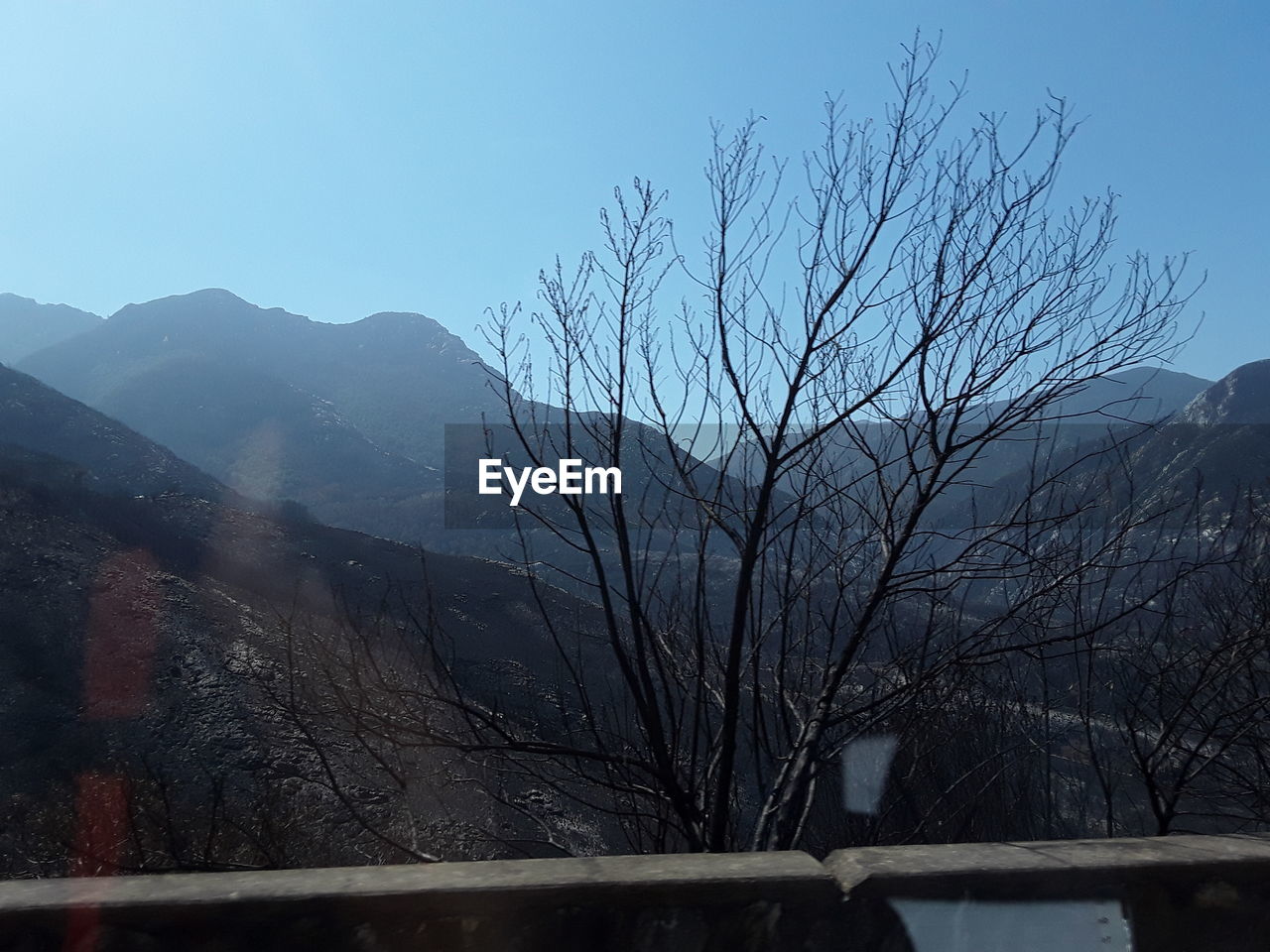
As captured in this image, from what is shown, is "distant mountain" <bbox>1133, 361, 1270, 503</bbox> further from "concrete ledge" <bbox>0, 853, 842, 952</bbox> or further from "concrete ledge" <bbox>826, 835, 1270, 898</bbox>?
"concrete ledge" <bbox>0, 853, 842, 952</bbox>

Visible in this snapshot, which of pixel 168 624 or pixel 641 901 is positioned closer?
pixel 641 901

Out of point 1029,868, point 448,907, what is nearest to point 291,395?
point 448,907

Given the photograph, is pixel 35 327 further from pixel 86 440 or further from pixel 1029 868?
pixel 1029 868

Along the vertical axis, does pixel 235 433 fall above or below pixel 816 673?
above

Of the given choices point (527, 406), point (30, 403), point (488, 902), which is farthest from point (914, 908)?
point (30, 403)

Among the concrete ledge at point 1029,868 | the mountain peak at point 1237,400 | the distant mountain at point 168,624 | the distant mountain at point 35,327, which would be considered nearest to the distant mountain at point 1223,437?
the mountain peak at point 1237,400

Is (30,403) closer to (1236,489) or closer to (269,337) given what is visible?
(1236,489)

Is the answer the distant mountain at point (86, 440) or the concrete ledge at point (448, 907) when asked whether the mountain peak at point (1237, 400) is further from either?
the concrete ledge at point (448, 907)
